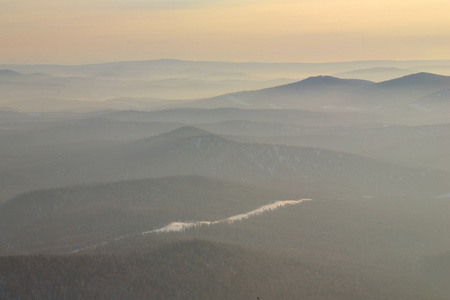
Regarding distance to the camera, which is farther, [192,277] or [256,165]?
[256,165]

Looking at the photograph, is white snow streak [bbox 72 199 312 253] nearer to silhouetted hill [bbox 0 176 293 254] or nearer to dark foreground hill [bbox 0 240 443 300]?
silhouetted hill [bbox 0 176 293 254]

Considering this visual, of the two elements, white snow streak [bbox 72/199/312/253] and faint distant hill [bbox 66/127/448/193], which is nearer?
white snow streak [bbox 72/199/312/253]

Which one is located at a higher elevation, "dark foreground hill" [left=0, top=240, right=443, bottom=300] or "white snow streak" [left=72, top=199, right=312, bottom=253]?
"dark foreground hill" [left=0, top=240, right=443, bottom=300]

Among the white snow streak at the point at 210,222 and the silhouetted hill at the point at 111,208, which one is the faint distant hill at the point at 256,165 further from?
the white snow streak at the point at 210,222

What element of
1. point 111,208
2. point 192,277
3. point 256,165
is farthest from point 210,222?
point 256,165

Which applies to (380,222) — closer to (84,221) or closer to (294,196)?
(294,196)

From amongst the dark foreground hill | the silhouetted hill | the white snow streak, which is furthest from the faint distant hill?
the dark foreground hill

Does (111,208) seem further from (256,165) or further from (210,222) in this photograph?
(256,165)

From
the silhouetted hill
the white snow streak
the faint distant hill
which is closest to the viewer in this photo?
the white snow streak
